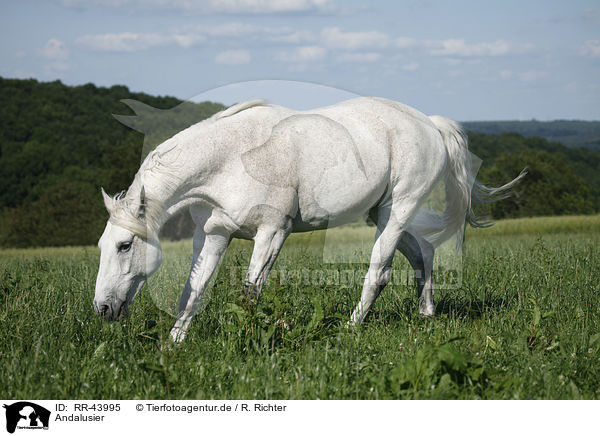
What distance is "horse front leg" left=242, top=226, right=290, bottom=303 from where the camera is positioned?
4027 mm

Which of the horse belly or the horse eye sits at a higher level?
the horse belly

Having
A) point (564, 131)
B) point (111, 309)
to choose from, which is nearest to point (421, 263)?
point (111, 309)

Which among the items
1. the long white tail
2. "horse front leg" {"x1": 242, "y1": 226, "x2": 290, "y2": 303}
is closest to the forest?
the long white tail

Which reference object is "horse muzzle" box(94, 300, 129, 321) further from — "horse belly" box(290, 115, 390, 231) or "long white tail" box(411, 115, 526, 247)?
"long white tail" box(411, 115, 526, 247)

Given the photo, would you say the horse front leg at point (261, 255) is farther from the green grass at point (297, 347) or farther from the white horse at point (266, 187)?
the green grass at point (297, 347)

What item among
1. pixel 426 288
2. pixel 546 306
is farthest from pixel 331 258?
pixel 546 306

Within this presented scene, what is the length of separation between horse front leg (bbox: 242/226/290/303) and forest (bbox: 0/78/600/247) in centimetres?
2400

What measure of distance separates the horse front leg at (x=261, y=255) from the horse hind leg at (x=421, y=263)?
5.19 feet

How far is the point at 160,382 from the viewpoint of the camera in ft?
10.8

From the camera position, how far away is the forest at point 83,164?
32.7 metres

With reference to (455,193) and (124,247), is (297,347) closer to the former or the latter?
(124,247)
